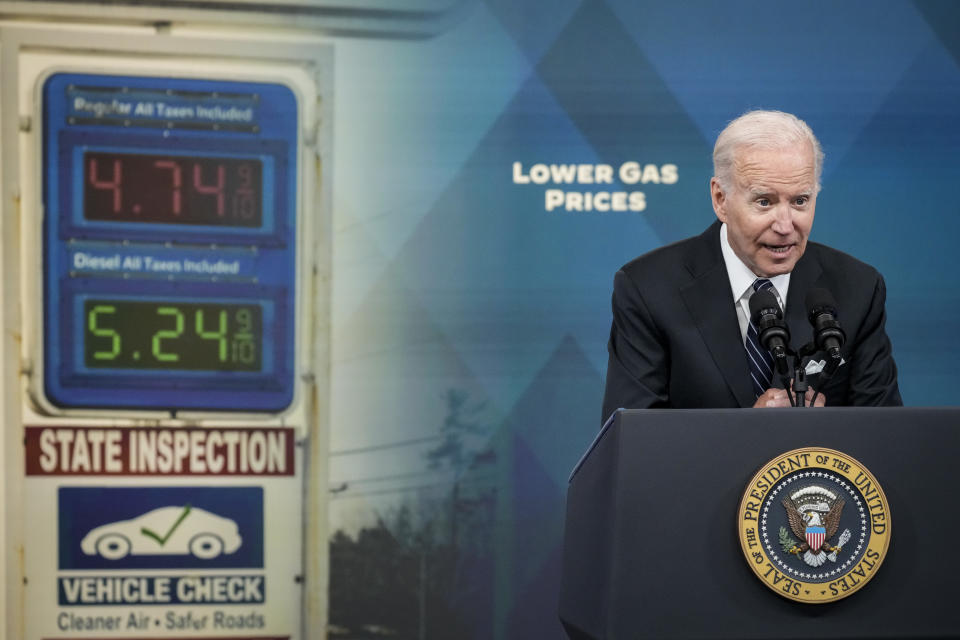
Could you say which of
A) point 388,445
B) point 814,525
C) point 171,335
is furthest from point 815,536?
point 171,335

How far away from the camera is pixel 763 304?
162 centimetres

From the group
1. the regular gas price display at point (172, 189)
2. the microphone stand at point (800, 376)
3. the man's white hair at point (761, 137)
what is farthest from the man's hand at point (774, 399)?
the regular gas price display at point (172, 189)

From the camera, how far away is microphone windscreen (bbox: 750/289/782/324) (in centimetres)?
161

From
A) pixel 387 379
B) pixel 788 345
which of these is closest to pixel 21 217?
pixel 387 379

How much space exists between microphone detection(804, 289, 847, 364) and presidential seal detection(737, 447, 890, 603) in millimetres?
189

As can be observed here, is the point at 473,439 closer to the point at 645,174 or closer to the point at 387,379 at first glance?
the point at 387,379

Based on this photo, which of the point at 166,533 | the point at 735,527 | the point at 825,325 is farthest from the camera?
the point at 166,533

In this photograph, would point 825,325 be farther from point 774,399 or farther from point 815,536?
point 815,536

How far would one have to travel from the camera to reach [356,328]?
342cm

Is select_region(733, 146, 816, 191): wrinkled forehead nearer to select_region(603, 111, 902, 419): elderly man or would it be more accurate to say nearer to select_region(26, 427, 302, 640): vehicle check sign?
select_region(603, 111, 902, 419): elderly man

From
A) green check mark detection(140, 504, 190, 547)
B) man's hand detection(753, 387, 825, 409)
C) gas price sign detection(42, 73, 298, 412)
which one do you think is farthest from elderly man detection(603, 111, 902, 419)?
green check mark detection(140, 504, 190, 547)

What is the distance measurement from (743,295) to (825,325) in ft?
1.45

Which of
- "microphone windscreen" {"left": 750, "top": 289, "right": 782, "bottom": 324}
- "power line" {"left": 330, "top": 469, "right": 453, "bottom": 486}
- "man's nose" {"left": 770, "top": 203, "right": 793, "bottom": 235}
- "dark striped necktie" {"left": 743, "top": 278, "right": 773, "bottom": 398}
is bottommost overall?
"power line" {"left": 330, "top": 469, "right": 453, "bottom": 486}

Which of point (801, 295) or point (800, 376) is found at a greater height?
point (801, 295)
